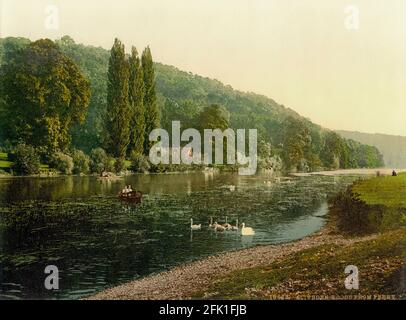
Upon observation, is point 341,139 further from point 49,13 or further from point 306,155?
point 49,13

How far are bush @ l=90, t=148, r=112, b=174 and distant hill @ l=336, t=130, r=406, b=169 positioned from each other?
4859 millimetres

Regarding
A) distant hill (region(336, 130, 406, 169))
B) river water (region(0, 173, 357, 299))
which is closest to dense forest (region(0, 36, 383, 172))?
distant hill (region(336, 130, 406, 169))

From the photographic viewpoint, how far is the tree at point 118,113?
11516 millimetres

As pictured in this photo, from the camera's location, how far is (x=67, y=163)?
11.5 meters

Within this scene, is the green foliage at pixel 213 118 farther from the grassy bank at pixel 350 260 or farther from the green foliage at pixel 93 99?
the grassy bank at pixel 350 260

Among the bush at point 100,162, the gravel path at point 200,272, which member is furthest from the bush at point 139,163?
the gravel path at point 200,272

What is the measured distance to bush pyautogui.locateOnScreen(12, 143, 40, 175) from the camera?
11031mm

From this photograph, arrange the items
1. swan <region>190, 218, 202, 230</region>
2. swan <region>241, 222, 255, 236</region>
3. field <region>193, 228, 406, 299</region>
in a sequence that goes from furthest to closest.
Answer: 1. swan <region>190, 218, 202, 230</region>
2. swan <region>241, 222, 255, 236</region>
3. field <region>193, 228, 406, 299</region>

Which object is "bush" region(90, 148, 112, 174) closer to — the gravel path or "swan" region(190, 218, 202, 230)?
"swan" region(190, 218, 202, 230)

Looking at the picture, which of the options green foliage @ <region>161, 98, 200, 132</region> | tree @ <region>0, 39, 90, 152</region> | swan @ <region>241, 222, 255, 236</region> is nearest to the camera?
swan @ <region>241, 222, 255, 236</region>

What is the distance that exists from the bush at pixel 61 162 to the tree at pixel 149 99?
1639 mm
